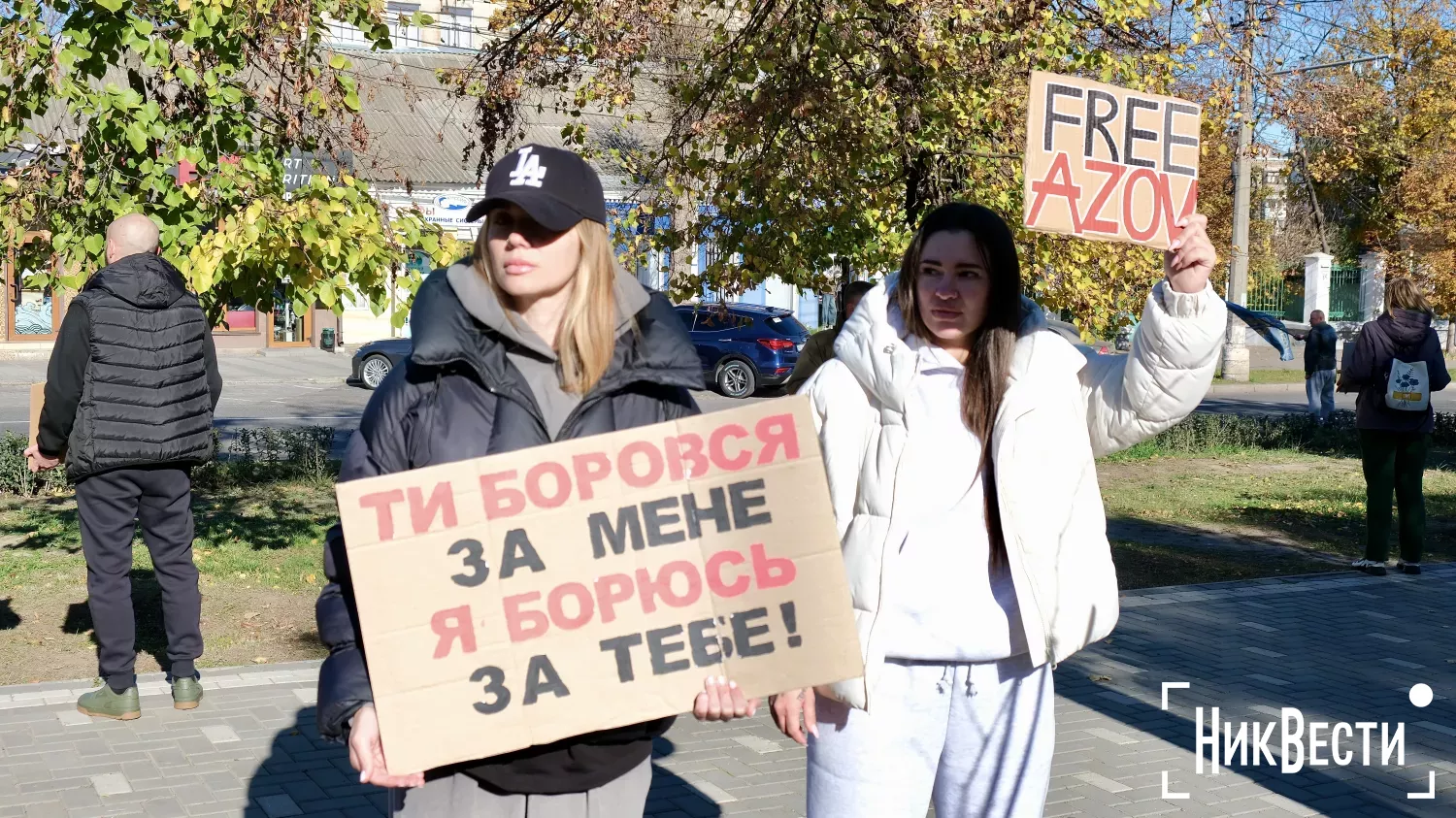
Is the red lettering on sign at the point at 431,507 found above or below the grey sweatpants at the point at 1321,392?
above

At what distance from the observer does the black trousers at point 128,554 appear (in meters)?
5.80

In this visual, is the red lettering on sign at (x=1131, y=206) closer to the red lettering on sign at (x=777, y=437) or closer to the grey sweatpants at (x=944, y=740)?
the grey sweatpants at (x=944, y=740)

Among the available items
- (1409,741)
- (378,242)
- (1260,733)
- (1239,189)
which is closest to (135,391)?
(378,242)

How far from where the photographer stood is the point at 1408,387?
924 centimetres

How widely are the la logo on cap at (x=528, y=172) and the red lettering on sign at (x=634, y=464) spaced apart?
0.48m

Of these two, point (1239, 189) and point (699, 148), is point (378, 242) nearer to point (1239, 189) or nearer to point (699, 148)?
point (699, 148)

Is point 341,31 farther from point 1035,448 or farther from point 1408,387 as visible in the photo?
point 1035,448

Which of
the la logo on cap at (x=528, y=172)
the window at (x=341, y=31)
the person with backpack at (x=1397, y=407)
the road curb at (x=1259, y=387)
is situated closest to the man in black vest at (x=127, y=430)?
the window at (x=341, y=31)

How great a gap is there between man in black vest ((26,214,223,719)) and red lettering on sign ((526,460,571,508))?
3.77 meters

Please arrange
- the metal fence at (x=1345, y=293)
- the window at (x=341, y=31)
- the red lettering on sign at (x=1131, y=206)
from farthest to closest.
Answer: the metal fence at (x=1345, y=293) < the window at (x=341, y=31) < the red lettering on sign at (x=1131, y=206)

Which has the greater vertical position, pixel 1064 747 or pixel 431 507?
pixel 431 507

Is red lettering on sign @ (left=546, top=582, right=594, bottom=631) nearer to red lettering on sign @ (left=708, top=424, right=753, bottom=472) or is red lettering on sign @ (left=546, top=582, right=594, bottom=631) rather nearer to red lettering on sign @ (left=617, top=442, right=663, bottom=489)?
red lettering on sign @ (left=617, top=442, right=663, bottom=489)

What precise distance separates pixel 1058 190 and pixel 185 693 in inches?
162

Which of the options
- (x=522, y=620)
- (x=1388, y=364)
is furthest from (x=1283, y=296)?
(x=522, y=620)
